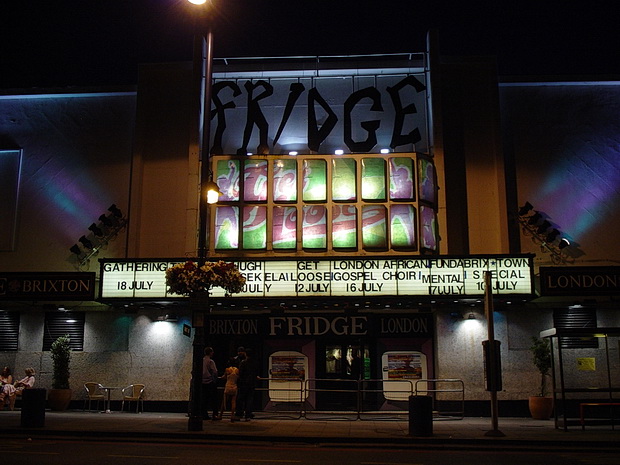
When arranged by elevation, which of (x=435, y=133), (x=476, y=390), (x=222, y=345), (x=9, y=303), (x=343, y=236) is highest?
(x=435, y=133)

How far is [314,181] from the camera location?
22.4 m

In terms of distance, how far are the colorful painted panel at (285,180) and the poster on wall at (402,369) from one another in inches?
243

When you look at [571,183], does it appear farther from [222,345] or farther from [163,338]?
[163,338]

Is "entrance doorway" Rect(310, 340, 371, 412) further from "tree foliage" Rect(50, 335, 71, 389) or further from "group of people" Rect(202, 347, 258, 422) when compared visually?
"tree foliage" Rect(50, 335, 71, 389)

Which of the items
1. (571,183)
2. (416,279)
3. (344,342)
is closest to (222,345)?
(344,342)

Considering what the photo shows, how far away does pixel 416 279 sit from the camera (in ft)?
67.6

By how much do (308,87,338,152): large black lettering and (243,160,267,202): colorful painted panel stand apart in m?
1.93

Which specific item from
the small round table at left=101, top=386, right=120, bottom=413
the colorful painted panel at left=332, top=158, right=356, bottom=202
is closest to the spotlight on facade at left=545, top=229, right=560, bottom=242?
the colorful painted panel at left=332, top=158, right=356, bottom=202

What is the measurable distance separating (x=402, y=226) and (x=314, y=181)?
129 inches

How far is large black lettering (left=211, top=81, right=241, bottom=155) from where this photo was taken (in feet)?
78.0

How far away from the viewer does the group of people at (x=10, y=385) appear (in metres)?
21.7

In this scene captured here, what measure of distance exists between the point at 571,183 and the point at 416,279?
22.9ft

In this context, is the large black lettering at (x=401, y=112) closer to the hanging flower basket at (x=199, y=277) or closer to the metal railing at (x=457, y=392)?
the metal railing at (x=457, y=392)

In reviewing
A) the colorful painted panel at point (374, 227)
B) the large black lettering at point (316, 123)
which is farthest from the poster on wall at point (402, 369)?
the large black lettering at point (316, 123)
